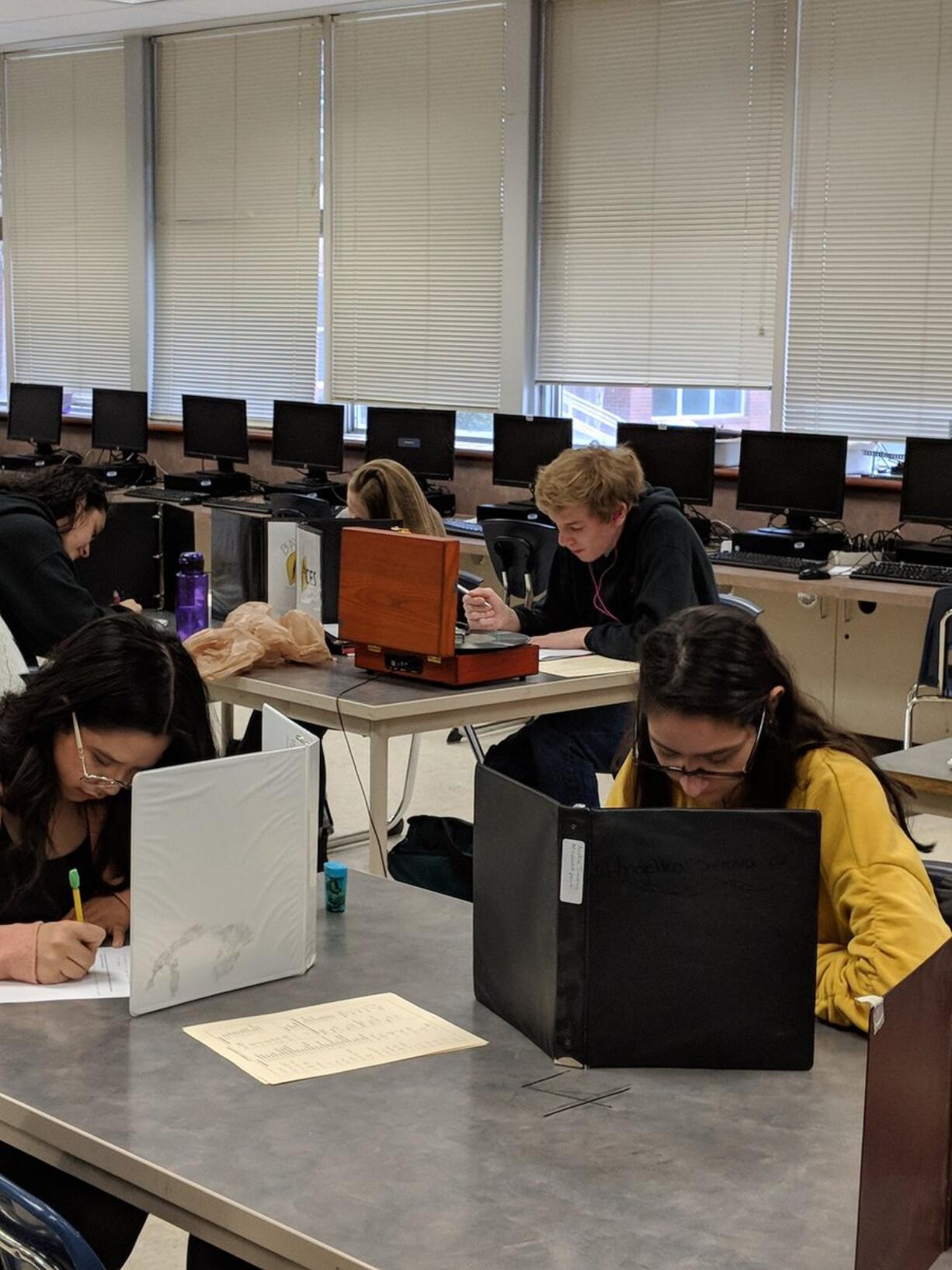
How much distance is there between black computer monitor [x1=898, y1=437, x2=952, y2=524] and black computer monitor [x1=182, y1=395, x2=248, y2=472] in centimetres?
343

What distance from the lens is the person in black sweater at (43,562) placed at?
4.03 meters

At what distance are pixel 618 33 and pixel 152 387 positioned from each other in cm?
340

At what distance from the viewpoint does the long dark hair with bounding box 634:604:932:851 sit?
195 centimetres

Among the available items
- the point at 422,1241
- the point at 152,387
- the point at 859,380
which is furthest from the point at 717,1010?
the point at 152,387

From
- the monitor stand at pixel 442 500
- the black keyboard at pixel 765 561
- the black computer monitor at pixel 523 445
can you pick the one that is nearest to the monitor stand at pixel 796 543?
the black keyboard at pixel 765 561

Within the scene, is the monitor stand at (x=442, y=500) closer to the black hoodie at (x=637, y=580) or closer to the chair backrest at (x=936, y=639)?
the chair backrest at (x=936, y=639)

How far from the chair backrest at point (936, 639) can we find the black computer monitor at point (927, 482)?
102 centimetres

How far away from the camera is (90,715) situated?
1998 mm

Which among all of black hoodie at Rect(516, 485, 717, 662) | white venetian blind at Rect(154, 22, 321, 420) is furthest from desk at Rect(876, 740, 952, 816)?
white venetian blind at Rect(154, 22, 321, 420)

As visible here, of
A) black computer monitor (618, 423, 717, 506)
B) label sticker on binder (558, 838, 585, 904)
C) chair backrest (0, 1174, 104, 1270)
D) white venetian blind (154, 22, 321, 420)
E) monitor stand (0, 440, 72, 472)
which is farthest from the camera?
monitor stand (0, 440, 72, 472)

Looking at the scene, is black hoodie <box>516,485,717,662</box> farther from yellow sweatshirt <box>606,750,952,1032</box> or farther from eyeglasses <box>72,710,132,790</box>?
eyeglasses <box>72,710,132,790</box>

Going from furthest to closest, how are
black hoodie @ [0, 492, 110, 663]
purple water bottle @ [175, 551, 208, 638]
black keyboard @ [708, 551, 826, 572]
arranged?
black keyboard @ [708, 551, 826, 572]
purple water bottle @ [175, 551, 208, 638]
black hoodie @ [0, 492, 110, 663]

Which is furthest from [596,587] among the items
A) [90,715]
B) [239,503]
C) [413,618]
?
[239,503]

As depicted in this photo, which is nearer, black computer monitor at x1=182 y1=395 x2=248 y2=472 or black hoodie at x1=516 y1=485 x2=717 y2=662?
black hoodie at x1=516 y1=485 x2=717 y2=662
